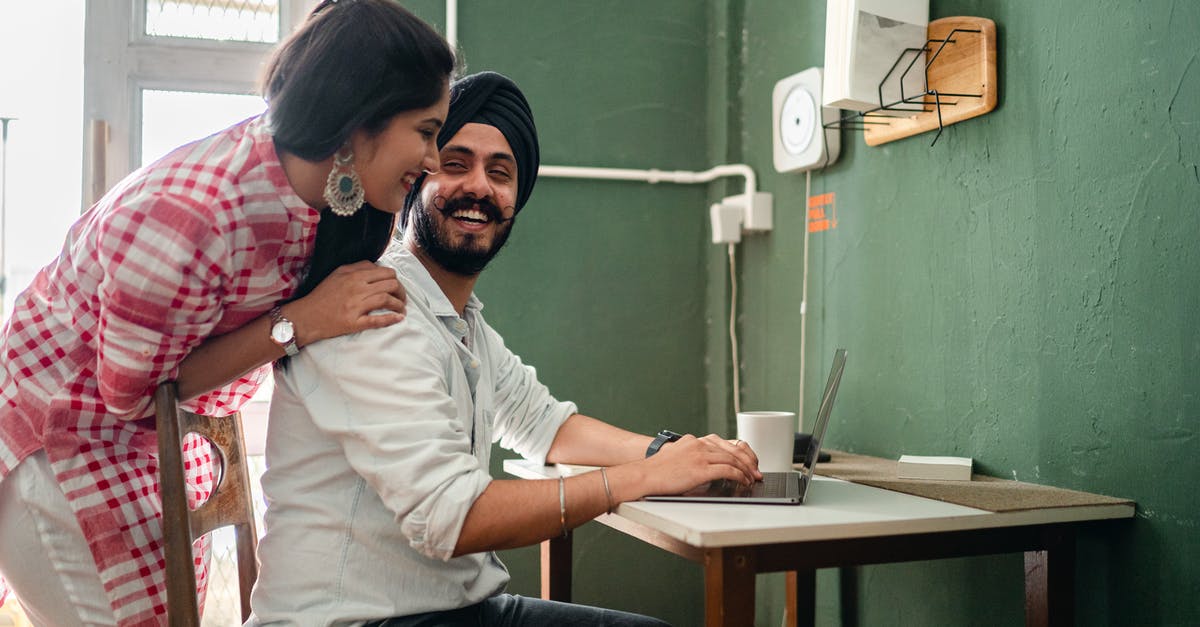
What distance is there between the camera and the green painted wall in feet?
4.61

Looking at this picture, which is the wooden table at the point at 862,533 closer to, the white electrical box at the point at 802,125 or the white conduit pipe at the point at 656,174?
the white electrical box at the point at 802,125

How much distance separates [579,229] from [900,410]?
0.95 m

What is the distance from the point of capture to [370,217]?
4.16ft

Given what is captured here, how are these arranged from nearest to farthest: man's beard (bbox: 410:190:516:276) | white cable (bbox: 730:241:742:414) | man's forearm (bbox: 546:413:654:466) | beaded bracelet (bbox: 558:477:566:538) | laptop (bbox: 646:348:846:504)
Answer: beaded bracelet (bbox: 558:477:566:538) < laptop (bbox: 646:348:846:504) < man's beard (bbox: 410:190:516:276) < man's forearm (bbox: 546:413:654:466) < white cable (bbox: 730:241:742:414)

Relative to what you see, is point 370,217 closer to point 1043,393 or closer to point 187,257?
point 187,257

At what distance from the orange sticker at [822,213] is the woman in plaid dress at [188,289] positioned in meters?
1.13

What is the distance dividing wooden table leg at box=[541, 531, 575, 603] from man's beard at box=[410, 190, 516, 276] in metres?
0.55

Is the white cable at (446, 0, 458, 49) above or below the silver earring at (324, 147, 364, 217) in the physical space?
above

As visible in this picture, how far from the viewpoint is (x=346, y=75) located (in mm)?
1130

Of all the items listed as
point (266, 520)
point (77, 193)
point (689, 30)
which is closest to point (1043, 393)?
point (266, 520)

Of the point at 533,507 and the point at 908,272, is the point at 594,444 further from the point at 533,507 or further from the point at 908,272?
the point at 908,272

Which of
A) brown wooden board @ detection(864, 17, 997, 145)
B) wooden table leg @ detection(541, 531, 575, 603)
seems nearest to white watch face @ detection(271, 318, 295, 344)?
wooden table leg @ detection(541, 531, 575, 603)

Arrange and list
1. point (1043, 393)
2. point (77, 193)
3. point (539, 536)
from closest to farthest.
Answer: point (539, 536) < point (1043, 393) < point (77, 193)

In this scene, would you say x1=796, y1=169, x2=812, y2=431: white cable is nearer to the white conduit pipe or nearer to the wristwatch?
the white conduit pipe
